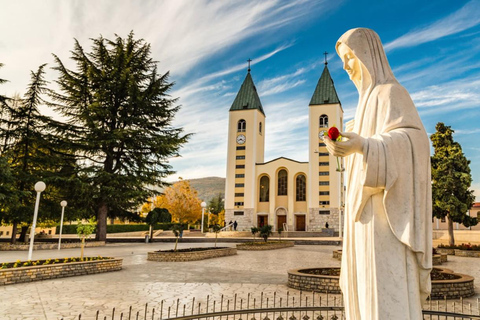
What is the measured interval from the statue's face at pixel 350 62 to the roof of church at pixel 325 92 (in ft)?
156

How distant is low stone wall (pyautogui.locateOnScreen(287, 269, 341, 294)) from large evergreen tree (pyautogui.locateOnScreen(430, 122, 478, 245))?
17.9m

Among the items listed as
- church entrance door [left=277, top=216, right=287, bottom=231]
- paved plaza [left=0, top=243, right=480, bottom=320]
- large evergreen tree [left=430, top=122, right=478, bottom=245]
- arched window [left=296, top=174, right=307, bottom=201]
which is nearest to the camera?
paved plaza [left=0, top=243, right=480, bottom=320]

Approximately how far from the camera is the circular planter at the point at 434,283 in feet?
25.1

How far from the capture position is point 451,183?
22.2 m

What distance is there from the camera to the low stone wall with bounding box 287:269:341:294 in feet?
26.8

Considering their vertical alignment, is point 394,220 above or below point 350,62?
below

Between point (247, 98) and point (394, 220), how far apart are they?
51.3 m

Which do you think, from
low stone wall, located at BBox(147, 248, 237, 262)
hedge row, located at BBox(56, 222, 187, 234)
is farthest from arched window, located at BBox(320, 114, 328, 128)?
low stone wall, located at BBox(147, 248, 237, 262)

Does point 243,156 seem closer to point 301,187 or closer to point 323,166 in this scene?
point 301,187

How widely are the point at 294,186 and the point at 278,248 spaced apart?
26.4m

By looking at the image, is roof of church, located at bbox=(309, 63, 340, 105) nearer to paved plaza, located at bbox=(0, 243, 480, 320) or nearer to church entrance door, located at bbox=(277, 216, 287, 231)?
church entrance door, located at bbox=(277, 216, 287, 231)

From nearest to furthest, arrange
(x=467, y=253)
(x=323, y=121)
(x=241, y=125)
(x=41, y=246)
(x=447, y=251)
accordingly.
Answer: (x=467, y=253), (x=41, y=246), (x=447, y=251), (x=323, y=121), (x=241, y=125)

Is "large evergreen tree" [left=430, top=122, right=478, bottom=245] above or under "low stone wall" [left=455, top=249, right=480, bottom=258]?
above

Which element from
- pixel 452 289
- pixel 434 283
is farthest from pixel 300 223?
pixel 434 283
